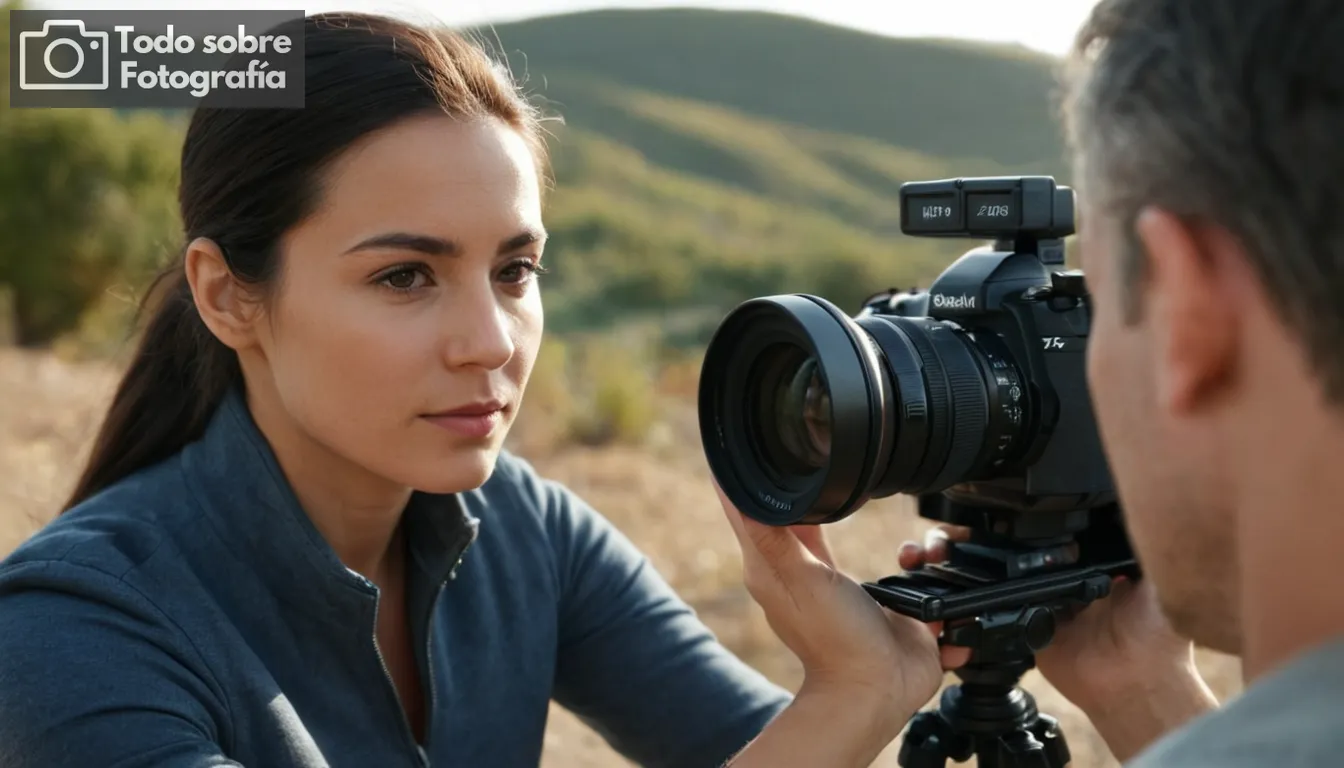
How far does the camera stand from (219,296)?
6.26 ft

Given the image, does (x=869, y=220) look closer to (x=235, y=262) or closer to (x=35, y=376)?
(x=35, y=376)

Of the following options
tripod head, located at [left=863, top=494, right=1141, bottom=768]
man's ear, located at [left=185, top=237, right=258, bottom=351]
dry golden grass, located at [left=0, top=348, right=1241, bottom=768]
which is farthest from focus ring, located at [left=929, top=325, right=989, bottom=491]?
dry golden grass, located at [left=0, top=348, right=1241, bottom=768]

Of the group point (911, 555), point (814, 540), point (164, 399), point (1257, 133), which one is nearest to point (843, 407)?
point (814, 540)

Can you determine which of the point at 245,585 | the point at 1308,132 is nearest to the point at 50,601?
the point at 245,585

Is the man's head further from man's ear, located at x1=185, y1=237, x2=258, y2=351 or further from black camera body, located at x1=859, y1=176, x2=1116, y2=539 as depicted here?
man's ear, located at x1=185, y1=237, x2=258, y2=351

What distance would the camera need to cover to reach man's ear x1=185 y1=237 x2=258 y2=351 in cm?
189

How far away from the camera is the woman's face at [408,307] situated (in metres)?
1.77

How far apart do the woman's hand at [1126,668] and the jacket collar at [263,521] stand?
79 cm

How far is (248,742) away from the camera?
1.69 metres

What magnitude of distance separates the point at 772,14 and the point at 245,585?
23.1 meters

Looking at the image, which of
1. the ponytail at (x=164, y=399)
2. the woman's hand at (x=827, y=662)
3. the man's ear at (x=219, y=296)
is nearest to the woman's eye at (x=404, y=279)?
the man's ear at (x=219, y=296)

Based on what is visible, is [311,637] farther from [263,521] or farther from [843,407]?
[843,407]

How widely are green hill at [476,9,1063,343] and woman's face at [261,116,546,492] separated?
1607 centimetres

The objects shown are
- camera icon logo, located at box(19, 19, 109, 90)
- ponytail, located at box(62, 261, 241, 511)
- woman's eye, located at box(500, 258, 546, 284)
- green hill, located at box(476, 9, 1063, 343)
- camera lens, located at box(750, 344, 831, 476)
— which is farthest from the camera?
green hill, located at box(476, 9, 1063, 343)
